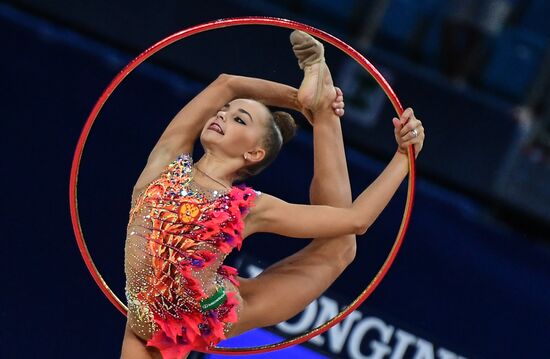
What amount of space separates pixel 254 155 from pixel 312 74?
0.28 metres

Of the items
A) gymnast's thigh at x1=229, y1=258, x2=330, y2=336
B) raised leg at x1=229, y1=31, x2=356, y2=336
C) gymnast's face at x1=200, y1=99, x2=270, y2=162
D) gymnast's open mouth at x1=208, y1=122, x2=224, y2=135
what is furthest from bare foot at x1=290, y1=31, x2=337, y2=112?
gymnast's thigh at x1=229, y1=258, x2=330, y2=336

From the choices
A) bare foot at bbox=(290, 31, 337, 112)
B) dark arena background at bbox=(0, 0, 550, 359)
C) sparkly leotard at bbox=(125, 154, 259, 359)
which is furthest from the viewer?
dark arena background at bbox=(0, 0, 550, 359)

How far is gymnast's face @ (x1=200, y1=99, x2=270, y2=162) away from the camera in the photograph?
2.96m

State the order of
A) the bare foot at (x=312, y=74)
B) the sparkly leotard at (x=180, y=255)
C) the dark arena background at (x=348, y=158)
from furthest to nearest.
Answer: the dark arena background at (x=348, y=158) < the bare foot at (x=312, y=74) < the sparkly leotard at (x=180, y=255)

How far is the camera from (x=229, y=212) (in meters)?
2.92

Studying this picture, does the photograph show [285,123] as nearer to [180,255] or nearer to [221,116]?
[221,116]

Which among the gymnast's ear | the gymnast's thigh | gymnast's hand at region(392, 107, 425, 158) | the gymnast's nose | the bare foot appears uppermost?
the bare foot

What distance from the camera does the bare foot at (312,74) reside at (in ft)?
9.91

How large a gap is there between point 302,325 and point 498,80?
2.15 meters

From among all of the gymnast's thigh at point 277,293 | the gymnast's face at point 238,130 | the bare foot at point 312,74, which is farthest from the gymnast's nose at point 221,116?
the gymnast's thigh at point 277,293

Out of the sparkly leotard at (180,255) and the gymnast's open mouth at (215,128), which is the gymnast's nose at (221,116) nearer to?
the gymnast's open mouth at (215,128)

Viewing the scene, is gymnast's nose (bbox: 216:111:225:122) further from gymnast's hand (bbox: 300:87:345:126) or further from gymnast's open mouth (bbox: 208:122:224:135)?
gymnast's hand (bbox: 300:87:345:126)

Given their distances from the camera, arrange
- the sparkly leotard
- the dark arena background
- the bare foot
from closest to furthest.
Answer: the sparkly leotard, the bare foot, the dark arena background

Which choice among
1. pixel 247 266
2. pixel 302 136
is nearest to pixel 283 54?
pixel 247 266
